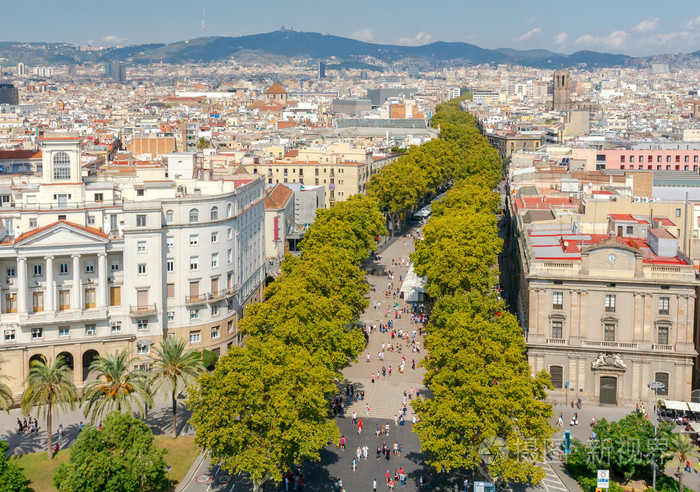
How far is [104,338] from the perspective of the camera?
65.4 meters

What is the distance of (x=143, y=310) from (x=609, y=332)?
116 ft

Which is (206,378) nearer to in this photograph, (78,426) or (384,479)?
(384,479)

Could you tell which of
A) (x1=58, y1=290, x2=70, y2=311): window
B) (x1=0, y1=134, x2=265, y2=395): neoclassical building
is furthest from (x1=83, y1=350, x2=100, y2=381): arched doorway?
(x1=58, y1=290, x2=70, y2=311): window

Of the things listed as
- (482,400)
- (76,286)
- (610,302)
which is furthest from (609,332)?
(76,286)

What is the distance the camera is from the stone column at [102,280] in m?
65.0

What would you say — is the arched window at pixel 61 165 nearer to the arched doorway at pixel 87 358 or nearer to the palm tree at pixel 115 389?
the arched doorway at pixel 87 358

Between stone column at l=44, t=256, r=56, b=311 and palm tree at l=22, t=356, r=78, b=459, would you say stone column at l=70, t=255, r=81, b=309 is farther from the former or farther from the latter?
palm tree at l=22, t=356, r=78, b=459

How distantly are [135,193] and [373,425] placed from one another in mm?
27994

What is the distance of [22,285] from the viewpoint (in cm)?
6294

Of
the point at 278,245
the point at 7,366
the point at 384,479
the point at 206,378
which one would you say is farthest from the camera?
the point at 278,245

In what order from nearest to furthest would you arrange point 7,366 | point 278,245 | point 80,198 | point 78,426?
point 78,426 < point 7,366 < point 80,198 < point 278,245

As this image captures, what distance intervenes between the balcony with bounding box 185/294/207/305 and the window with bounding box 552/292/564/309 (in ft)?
91.2

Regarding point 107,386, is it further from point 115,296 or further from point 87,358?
point 115,296

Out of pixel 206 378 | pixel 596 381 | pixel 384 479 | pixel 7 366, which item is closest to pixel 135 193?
pixel 7 366
